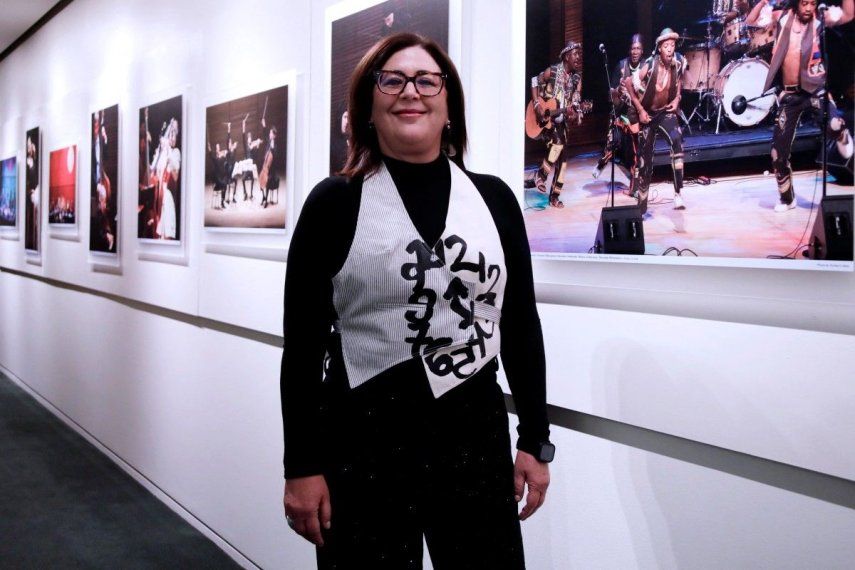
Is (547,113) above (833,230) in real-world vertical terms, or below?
above

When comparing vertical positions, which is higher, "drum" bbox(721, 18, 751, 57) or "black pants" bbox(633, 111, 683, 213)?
"drum" bbox(721, 18, 751, 57)

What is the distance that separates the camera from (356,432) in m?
1.61

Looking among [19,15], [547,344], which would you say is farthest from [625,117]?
[19,15]

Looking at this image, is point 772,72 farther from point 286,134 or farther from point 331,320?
point 286,134

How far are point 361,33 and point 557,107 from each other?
38.2 inches

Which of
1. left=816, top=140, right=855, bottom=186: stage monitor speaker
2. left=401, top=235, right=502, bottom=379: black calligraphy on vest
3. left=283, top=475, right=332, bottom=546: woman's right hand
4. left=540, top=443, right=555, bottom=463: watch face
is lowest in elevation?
left=283, top=475, right=332, bottom=546: woman's right hand

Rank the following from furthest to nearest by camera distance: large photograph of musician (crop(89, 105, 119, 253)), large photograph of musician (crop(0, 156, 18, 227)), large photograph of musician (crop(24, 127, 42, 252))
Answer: large photograph of musician (crop(0, 156, 18, 227)) → large photograph of musician (crop(24, 127, 42, 252)) → large photograph of musician (crop(89, 105, 119, 253))

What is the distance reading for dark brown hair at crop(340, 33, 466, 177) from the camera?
1695 mm

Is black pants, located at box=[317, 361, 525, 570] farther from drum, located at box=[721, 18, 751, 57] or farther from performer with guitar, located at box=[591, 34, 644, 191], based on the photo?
drum, located at box=[721, 18, 751, 57]

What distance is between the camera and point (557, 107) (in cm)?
197

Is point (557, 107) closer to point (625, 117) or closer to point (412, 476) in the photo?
point (625, 117)

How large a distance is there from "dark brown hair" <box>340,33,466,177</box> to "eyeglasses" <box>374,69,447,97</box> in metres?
0.03

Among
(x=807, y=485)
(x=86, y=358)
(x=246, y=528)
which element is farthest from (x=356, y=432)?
(x=86, y=358)

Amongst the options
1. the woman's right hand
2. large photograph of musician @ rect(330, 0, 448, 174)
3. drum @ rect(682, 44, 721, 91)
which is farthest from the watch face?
large photograph of musician @ rect(330, 0, 448, 174)
